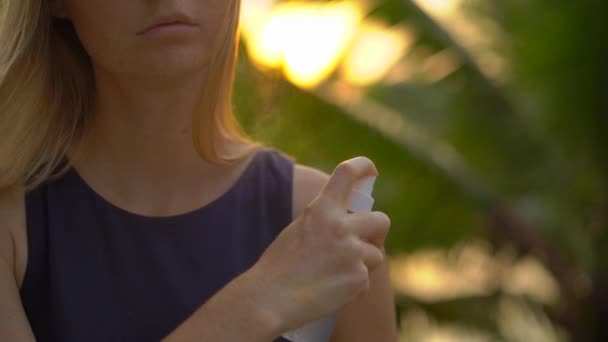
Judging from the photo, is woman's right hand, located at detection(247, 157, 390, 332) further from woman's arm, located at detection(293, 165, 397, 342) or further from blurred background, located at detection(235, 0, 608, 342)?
blurred background, located at detection(235, 0, 608, 342)

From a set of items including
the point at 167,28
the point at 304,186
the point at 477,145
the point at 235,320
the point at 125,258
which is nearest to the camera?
the point at 235,320

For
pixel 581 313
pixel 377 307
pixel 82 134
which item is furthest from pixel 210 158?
pixel 581 313

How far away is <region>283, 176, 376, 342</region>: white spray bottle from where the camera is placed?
120 centimetres

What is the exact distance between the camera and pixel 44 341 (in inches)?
54.3

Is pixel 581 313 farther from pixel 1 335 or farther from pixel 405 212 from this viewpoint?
pixel 1 335

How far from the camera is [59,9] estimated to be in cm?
145

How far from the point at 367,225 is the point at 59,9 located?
1.87ft

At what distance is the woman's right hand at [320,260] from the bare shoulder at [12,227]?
0.36 meters

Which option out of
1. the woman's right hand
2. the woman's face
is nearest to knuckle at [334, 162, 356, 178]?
the woman's right hand

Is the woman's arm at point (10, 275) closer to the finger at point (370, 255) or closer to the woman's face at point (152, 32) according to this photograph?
the woman's face at point (152, 32)

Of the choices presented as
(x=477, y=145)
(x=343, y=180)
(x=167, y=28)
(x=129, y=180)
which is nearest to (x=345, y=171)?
(x=343, y=180)

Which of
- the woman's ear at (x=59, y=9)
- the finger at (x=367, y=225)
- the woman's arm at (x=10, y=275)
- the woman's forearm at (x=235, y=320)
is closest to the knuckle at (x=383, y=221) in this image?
the finger at (x=367, y=225)

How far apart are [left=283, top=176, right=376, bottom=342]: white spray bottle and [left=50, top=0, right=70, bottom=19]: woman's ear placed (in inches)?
20.2

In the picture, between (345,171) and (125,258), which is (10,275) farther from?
(345,171)
